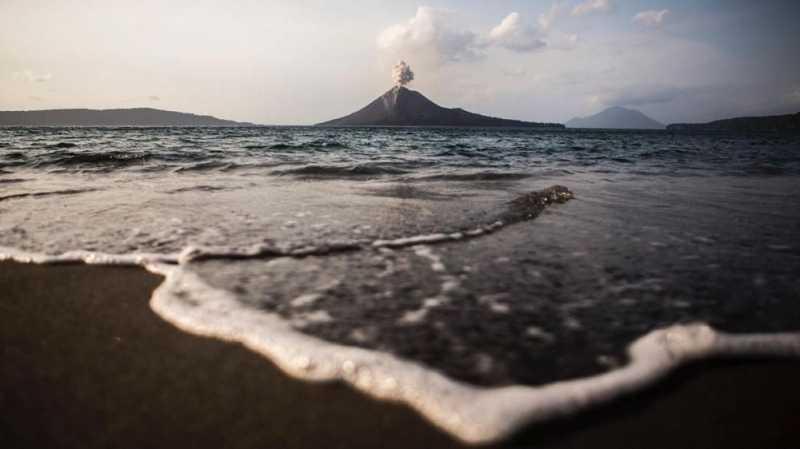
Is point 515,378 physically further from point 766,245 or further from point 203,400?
point 766,245

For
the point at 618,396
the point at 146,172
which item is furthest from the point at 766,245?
the point at 146,172

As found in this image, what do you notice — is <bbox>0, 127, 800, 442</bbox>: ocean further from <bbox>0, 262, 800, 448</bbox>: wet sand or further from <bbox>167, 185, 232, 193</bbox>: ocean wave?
<bbox>167, 185, 232, 193</bbox>: ocean wave

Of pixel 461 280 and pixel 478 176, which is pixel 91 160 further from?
pixel 461 280

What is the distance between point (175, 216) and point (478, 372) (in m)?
3.24

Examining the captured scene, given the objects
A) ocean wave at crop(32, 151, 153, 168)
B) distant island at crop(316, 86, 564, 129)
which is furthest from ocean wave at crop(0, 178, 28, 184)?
distant island at crop(316, 86, 564, 129)

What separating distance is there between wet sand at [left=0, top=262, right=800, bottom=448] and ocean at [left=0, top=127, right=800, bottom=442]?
7cm

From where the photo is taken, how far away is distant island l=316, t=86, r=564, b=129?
14950 cm

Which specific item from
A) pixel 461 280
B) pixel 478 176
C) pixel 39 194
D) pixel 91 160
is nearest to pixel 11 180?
pixel 39 194

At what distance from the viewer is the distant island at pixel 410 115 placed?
14950 cm

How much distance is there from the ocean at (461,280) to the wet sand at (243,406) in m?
0.07

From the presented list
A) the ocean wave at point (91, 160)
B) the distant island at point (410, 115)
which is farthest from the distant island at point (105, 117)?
the ocean wave at point (91, 160)

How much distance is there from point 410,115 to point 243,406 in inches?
6777

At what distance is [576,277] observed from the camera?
7.38ft

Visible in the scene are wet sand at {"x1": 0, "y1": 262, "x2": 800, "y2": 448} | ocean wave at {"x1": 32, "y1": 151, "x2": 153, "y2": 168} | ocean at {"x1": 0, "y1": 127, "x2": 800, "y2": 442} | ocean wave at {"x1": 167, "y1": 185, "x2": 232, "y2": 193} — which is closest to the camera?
wet sand at {"x1": 0, "y1": 262, "x2": 800, "y2": 448}
